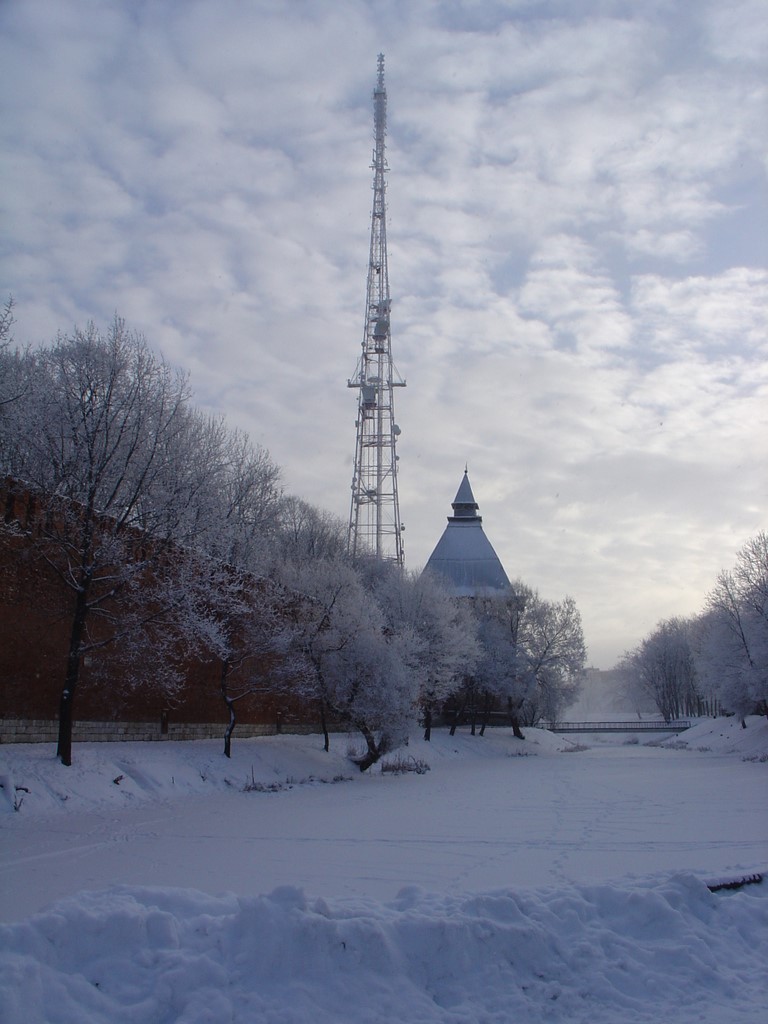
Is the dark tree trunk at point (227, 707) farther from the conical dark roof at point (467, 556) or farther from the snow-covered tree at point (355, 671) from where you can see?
the conical dark roof at point (467, 556)

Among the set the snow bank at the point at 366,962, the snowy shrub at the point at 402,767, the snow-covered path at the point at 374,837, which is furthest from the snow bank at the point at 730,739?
the snow bank at the point at 366,962

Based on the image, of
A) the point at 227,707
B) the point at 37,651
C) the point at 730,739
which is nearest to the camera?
the point at 37,651

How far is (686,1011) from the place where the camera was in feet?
17.2

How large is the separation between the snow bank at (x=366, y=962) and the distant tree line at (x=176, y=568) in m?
11.6

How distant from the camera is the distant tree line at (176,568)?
17.6 m

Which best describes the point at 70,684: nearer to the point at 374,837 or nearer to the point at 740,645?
the point at 374,837

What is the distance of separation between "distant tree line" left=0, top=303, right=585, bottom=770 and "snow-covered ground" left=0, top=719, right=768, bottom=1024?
3.54 meters

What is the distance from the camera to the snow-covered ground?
4.95 metres

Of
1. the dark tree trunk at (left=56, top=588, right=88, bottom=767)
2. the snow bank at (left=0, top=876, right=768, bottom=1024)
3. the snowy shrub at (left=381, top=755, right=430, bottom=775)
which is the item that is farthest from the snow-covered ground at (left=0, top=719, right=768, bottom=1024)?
the snowy shrub at (left=381, top=755, right=430, bottom=775)

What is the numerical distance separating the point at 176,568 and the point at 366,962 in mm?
15514

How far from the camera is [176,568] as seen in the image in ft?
65.6

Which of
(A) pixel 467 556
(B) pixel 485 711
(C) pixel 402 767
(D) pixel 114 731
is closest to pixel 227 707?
(D) pixel 114 731

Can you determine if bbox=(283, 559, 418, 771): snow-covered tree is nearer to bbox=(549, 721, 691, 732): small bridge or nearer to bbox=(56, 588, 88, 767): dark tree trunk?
bbox=(56, 588, 88, 767): dark tree trunk

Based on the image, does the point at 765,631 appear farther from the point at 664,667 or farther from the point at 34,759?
the point at 664,667
